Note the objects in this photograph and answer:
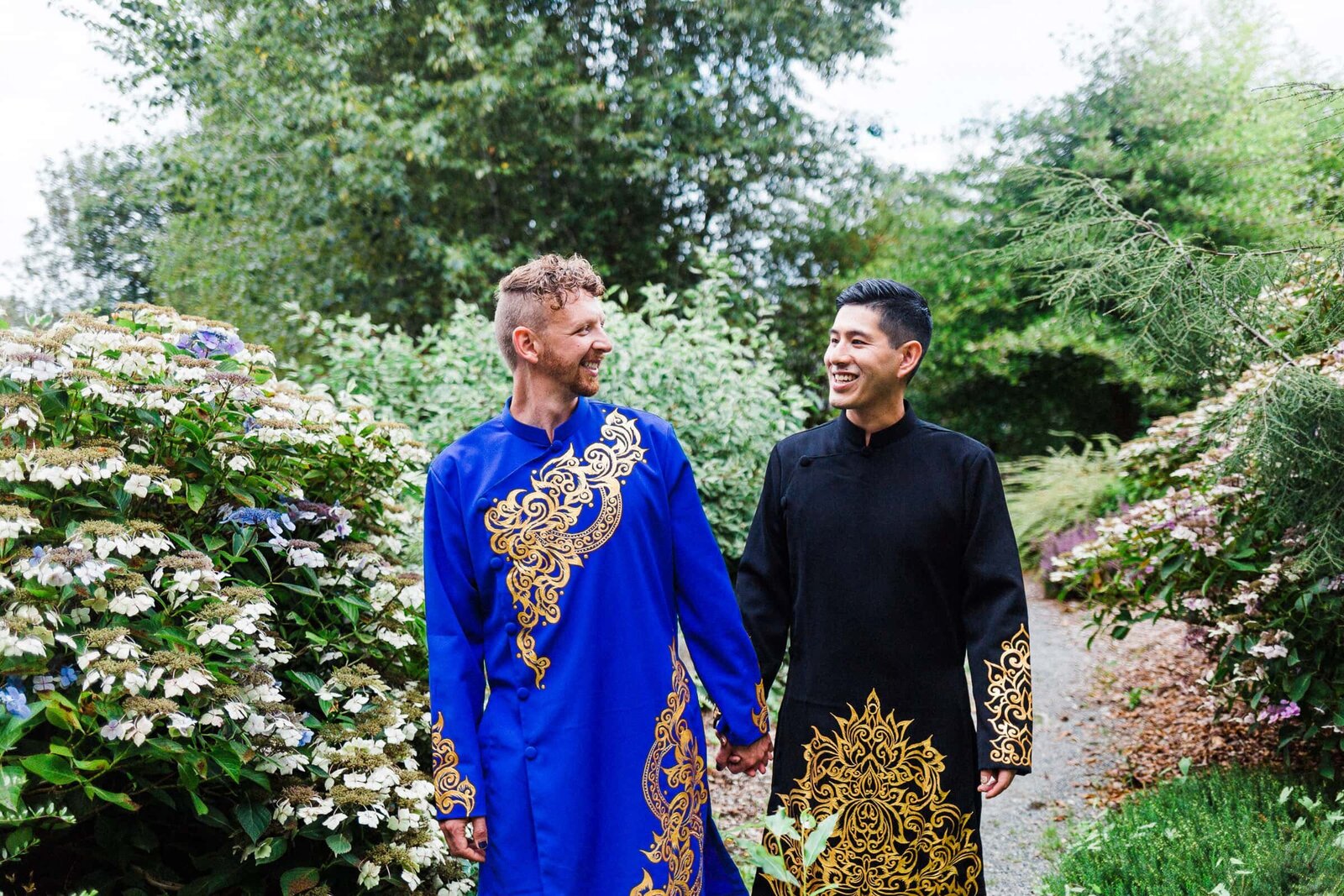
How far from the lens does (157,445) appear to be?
253 cm

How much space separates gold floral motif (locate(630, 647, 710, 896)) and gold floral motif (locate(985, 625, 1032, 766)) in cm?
58

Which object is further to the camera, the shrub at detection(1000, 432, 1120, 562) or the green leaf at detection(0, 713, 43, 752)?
the shrub at detection(1000, 432, 1120, 562)

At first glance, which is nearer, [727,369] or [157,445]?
[157,445]

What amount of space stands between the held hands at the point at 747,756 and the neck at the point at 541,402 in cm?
74

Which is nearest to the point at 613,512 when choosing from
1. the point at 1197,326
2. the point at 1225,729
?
the point at 1197,326

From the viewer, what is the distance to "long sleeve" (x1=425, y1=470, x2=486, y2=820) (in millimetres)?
1980

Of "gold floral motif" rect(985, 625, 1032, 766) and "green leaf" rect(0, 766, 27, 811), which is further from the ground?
"gold floral motif" rect(985, 625, 1032, 766)

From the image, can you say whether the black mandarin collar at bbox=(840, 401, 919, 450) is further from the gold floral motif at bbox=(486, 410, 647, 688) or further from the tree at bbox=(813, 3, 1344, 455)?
the tree at bbox=(813, 3, 1344, 455)

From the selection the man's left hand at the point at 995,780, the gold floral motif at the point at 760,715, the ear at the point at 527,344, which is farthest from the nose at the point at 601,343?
the man's left hand at the point at 995,780

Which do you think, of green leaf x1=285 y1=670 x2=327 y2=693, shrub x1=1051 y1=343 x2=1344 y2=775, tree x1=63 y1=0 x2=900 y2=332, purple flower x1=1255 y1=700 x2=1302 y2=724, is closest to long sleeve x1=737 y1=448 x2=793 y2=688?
green leaf x1=285 y1=670 x2=327 y2=693

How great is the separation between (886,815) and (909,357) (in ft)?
3.10

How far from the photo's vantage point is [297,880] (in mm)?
2385

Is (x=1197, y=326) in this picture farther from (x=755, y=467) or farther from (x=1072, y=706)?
(x=1072, y=706)

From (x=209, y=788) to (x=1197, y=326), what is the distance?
10.2 ft
